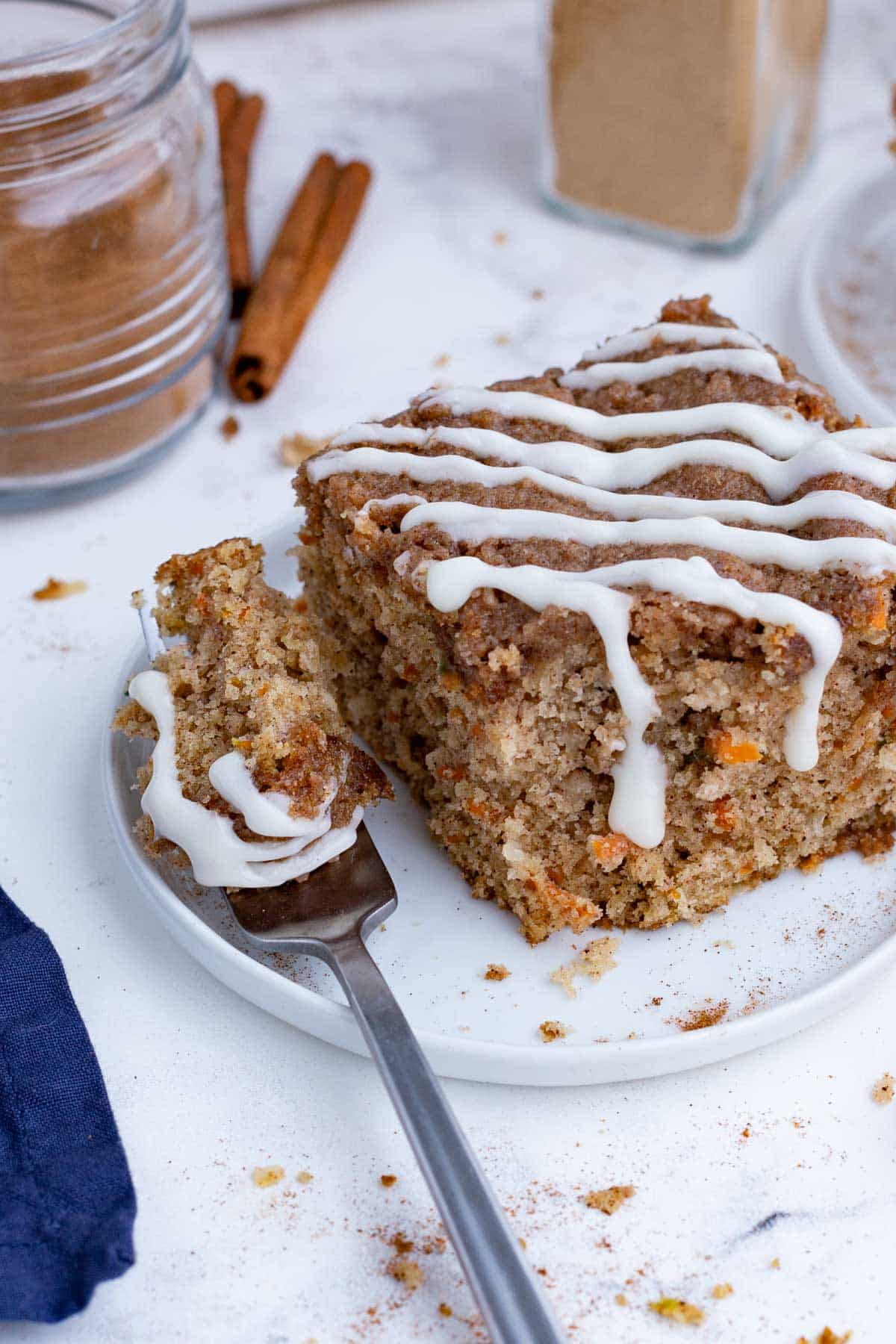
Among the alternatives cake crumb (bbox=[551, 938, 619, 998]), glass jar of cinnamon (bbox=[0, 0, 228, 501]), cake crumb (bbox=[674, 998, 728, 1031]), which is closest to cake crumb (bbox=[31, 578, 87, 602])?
glass jar of cinnamon (bbox=[0, 0, 228, 501])

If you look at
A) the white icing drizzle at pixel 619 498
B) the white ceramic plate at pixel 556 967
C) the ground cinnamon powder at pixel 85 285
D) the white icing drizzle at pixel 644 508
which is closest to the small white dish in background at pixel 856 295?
the white icing drizzle at pixel 644 508

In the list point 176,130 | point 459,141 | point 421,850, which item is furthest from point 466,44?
point 421,850

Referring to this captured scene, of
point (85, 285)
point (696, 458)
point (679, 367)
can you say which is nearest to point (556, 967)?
point (696, 458)

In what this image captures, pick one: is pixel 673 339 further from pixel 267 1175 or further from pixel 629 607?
pixel 267 1175

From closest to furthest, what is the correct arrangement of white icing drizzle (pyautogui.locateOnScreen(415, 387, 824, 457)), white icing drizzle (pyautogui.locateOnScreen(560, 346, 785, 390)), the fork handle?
1. the fork handle
2. white icing drizzle (pyautogui.locateOnScreen(415, 387, 824, 457))
3. white icing drizzle (pyautogui.locateOnScreen(560, 346, 785, 390))

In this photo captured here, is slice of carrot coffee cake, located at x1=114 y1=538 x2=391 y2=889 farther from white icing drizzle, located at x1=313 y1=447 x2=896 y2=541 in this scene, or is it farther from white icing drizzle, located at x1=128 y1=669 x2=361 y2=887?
white icing drizzle, located at x1=313 y1=447 x2=896 y2=541

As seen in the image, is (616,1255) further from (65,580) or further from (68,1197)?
(65,580)
